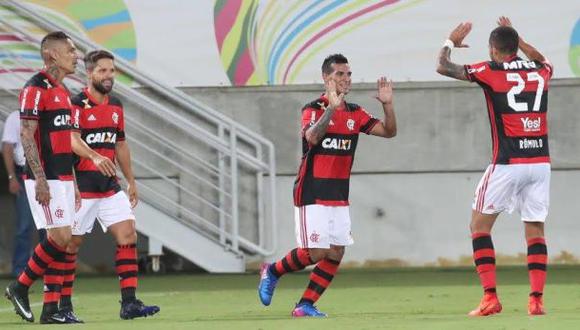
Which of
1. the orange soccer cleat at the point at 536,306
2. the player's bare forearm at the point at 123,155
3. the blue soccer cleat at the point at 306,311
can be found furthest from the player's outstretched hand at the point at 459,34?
the player's bare forearm at the point at 123,155

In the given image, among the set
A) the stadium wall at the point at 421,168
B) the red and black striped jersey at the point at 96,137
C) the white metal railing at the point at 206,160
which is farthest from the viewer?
the stadium wall at the point at 421,168

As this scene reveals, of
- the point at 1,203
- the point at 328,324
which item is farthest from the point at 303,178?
the point at 1,203

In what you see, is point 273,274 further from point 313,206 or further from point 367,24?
point 367,24

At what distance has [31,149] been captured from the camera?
1045 centimetres

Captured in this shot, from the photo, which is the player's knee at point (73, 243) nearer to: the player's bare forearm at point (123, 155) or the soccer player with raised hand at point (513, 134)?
the player's bare forearm at point (123, 155)

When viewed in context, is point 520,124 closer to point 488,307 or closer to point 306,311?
point 488,307

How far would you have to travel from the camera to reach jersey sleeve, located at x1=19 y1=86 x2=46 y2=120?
34.4 feet

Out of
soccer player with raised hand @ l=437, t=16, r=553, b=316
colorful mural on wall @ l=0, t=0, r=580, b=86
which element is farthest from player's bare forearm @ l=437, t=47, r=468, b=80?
colorful mural on wall @ l=0, t=0, r=580, b=86

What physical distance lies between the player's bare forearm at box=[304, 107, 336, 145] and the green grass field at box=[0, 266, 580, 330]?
1279mm

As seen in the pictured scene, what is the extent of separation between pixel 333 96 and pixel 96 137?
5.87ft

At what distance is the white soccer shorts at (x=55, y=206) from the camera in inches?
417

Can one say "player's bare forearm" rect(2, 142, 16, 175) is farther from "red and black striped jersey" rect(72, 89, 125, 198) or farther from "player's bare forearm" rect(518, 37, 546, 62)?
"player's bare forearm" rect(518, 37, 546, 62)

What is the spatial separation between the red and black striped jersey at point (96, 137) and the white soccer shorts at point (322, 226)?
140cm

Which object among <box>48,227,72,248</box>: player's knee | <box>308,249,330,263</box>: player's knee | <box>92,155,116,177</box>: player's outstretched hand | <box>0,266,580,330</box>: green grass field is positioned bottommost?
<box>0,266,580,330</box>: green grass field
